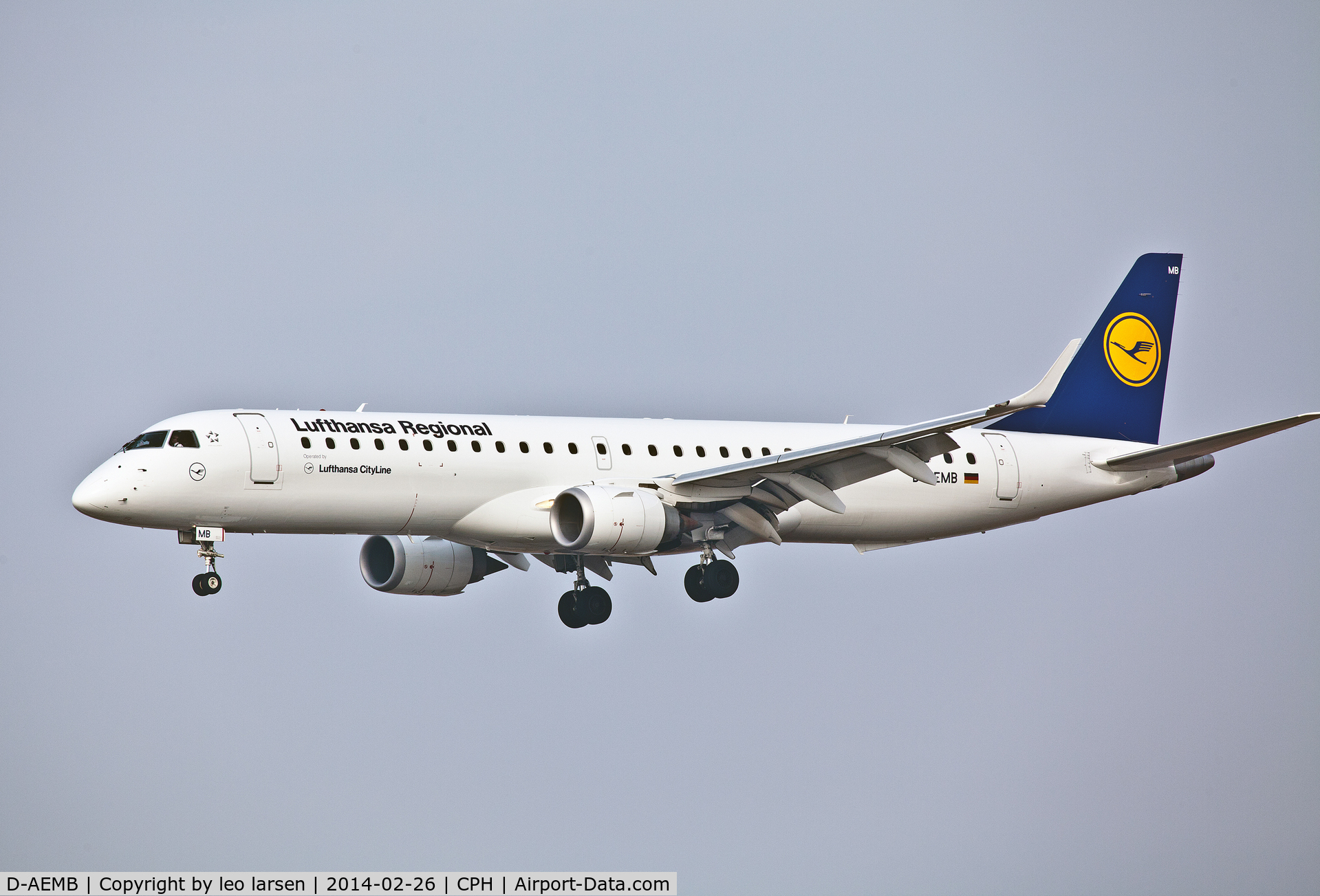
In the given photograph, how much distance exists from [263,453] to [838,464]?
13.4 meters

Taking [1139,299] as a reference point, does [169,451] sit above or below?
below

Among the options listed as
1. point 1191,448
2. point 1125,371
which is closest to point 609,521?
point 1191,448

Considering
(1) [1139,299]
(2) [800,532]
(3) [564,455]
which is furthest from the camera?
(1) [1139,299]

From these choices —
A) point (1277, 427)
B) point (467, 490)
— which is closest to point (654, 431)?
point (467, 490)

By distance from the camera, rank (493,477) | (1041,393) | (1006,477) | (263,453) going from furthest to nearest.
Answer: (1006,477), (493,477), (263,453), (1041,393)

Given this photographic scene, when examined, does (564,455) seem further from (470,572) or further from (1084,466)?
(1084,466)

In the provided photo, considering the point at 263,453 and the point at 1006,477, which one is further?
the point at 1006,477

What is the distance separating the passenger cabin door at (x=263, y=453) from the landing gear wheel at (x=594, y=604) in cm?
1013

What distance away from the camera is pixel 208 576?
4009cm

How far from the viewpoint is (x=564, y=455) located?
1694 inches

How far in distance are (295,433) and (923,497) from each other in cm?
1662

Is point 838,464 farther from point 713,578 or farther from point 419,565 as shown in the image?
point 419,565

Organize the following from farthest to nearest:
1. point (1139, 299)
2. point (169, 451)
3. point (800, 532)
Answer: point (1139, 299) → point (800, 532) → point (169, 451)

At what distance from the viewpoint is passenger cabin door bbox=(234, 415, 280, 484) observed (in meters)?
39.6
